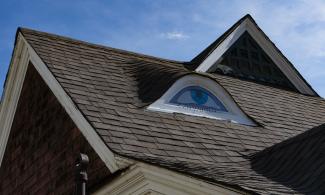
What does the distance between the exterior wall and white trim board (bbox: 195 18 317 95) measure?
351 centimetres

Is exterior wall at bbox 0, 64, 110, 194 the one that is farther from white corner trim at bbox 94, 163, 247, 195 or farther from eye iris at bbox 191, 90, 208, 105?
eye iris at bbox 191, 90, 208, 105

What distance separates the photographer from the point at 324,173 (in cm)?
745

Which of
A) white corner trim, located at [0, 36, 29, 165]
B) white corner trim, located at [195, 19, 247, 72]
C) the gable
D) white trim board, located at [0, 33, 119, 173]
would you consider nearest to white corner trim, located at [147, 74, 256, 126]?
white trim board, located at [0, 33, 119, 173]

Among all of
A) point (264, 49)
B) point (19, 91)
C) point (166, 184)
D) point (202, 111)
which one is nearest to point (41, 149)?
point (19, 91)

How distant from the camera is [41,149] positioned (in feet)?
30.3

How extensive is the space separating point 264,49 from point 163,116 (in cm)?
437

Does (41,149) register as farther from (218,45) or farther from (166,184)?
(218,45)

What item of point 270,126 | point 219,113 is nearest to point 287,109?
point 270,126

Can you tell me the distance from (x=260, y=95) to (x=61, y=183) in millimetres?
4520

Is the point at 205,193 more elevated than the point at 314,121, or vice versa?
the point at 314,121

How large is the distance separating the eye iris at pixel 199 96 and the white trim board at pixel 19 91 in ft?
6.52

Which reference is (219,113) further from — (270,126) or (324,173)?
(324,173)

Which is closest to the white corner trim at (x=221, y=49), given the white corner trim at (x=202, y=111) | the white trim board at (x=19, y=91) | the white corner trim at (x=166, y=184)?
the white corner trim at (x=202, y=111)

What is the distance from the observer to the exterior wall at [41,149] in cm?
816
